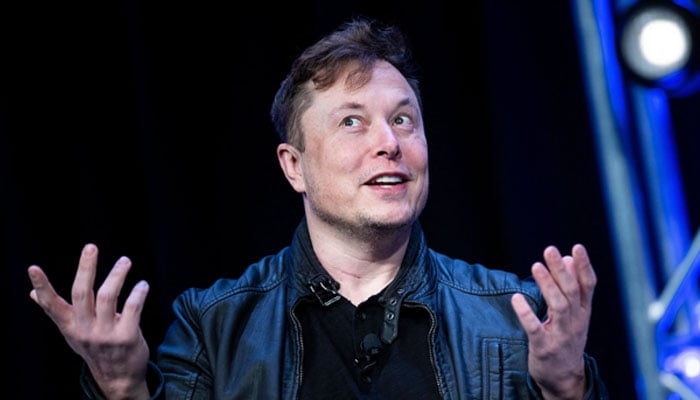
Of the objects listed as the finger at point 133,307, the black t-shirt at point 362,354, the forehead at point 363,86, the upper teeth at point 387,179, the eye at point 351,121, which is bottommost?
the black t-shirt at point 362,354

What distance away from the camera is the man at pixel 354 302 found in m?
1.79

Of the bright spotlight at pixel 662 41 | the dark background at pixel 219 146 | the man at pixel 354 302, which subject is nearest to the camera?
the bright spotlight at pixel 662 41

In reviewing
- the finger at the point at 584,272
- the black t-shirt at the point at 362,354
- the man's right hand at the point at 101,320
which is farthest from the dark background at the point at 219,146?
the finger at the point at 584,272

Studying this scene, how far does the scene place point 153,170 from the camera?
2.26 m

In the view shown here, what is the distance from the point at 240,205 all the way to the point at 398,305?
71 cm

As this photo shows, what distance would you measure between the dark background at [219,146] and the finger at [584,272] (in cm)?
76

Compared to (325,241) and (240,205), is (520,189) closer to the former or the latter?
(325,241)

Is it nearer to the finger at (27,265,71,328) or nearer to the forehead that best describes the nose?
the forehead

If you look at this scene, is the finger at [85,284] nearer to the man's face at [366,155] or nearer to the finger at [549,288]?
the man's face at [366,155]

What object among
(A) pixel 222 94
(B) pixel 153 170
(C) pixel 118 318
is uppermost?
(A) pixel 222 94

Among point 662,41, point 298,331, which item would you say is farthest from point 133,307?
point 662,41

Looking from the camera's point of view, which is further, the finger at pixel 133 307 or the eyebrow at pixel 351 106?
the eyebrow at pixel 351 106

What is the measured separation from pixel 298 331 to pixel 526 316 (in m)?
0.57

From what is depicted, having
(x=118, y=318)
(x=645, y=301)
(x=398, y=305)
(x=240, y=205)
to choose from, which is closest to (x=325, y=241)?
(x=398, y=305)
